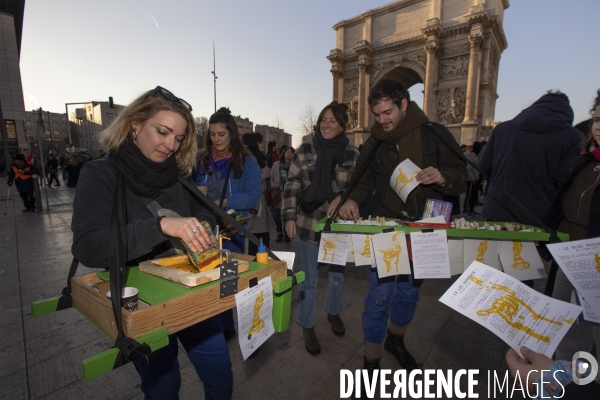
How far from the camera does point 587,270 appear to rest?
4.78ft

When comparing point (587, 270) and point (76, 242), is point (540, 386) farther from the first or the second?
point (76, 242)

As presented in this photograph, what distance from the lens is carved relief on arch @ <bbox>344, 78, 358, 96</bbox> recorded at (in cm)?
3159

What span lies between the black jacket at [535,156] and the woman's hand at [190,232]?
108 inches

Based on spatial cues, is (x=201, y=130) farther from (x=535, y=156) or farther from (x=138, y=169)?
(x=138, y=169)

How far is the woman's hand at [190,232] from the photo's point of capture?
1121 mm

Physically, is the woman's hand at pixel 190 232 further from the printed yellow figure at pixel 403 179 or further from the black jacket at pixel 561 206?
the black jacket at pixel 561 206

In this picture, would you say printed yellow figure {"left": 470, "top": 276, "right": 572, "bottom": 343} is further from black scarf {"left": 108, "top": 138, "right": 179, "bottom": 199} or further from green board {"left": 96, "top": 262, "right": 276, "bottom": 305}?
black scarf {"left": 108, "top": 138, "right": 179, "bottom": 199}

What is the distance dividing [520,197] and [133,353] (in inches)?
132

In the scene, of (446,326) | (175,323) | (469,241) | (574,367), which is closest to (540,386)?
(574,367)

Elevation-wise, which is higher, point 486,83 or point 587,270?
point 486,83

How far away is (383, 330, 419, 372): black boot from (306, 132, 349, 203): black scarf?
54.2 inches

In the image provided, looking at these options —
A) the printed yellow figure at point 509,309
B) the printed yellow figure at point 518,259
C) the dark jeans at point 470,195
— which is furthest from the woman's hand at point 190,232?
the dark jeans at point 470,195

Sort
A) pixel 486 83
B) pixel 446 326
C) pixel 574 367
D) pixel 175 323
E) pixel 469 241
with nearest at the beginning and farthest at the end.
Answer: pixel 175 323 < pixel 574 367 < pixel 469 241 < pixel 446 326 < pixel 486 83

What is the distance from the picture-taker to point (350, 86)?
105ft
